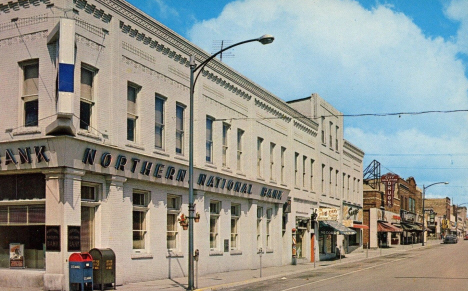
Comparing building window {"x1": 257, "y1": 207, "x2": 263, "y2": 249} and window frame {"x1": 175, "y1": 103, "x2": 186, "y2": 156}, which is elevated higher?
window frame {"x1": 175, "y1": 103, "x2": 186, "y2": 156}

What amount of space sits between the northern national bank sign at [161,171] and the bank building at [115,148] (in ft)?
0.18

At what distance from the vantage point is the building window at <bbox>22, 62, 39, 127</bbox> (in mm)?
18594

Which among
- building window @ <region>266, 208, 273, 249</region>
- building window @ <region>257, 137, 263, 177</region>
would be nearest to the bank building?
building window @ <region>257, 137, 263, 177</region>

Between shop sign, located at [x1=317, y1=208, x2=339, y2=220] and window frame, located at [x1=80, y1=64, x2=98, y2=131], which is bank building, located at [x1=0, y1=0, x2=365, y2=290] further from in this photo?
shop sign, located at [x1=317, y1=208, x2=339, y2=220]

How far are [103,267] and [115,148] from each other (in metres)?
4.01

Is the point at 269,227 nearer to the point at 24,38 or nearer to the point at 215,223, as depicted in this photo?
the point at 215,223

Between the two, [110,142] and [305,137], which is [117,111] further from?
[305,137]

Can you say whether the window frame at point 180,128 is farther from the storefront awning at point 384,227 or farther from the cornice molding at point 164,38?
the storefront awning at point 384,227

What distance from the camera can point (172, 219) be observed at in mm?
24453

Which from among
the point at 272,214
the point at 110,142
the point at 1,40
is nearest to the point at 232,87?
the point at 272,214

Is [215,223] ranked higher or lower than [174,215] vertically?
lower

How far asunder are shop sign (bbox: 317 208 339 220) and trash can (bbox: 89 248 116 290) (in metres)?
22.0

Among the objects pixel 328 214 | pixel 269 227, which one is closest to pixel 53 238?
pixel 269 227

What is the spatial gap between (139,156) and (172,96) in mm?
4044
